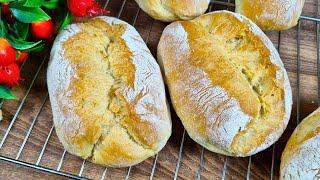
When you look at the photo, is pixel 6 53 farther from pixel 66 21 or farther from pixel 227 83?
pixel 227 83

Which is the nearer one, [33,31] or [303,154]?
[303,154]

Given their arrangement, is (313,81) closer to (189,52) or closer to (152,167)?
(189,52)

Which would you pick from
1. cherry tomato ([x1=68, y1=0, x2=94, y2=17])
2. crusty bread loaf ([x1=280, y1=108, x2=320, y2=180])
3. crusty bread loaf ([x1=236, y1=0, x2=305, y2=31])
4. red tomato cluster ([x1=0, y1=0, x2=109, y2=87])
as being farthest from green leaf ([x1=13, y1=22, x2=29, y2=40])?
crusty bread loaf ([x1=280, y1=108, x2=320, y2=180])

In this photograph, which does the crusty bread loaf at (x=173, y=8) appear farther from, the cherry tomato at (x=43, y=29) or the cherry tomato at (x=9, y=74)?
the cherry tomato at (x=9, y=74)

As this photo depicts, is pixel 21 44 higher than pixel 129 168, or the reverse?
pixel 21 44

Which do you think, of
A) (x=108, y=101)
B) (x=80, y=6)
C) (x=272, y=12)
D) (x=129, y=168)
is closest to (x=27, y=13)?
(x=80, y=6)

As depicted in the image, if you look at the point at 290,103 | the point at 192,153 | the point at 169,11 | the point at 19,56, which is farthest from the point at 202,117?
the point at 19,56
